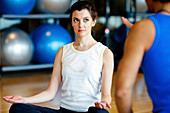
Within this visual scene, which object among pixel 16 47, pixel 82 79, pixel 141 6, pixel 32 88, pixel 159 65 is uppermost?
pixel 141 6

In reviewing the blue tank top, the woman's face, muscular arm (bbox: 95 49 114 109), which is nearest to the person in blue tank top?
the blue tank top

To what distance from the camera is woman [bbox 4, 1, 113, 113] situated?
1.03 m

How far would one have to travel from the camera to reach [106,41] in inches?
133

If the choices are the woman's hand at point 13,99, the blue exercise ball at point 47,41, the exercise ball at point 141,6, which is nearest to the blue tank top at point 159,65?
the woman's hand at point 13,99

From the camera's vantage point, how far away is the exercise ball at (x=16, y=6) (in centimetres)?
278

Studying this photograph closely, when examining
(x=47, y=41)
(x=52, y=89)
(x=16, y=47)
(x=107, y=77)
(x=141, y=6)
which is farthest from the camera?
(x=141, y=6)

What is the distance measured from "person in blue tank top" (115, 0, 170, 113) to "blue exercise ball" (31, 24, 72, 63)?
91.6 inches

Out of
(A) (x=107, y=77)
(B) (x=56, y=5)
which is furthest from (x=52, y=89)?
(B) (x=56, y=5)

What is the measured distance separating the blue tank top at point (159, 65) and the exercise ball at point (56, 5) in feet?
8.19

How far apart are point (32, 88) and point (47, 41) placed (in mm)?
696

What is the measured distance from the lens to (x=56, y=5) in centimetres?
305

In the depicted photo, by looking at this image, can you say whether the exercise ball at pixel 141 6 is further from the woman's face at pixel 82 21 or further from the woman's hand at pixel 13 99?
the woman's hand at pixel 13 99

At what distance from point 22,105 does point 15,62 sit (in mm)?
1972

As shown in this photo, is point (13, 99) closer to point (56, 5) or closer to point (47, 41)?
point (47, 41)
